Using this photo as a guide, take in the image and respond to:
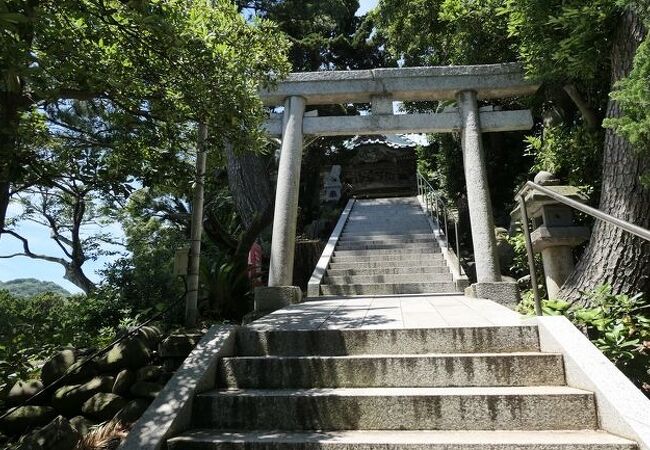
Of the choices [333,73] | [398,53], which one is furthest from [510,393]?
[398,53]

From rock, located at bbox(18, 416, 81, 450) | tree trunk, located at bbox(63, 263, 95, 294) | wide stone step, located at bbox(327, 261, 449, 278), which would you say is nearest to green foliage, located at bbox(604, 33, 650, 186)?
wide stone step, located at bbox(327, 261, 449, 278)

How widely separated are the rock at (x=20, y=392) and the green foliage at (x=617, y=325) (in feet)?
16.1

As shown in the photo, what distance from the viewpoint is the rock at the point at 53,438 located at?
2.47 meters

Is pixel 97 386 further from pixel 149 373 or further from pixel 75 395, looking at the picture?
pixel 149 373

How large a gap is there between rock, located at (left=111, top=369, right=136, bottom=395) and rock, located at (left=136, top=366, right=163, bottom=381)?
62 mm

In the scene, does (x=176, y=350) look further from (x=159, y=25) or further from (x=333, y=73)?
(x=333, y=73)

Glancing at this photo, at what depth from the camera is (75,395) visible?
3375mm

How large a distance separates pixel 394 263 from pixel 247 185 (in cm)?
361

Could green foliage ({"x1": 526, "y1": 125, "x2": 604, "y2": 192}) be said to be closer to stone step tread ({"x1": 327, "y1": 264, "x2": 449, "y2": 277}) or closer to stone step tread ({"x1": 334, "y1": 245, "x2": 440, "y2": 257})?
stone step tread ({"x1": 327, "y1": 264, "x2": 449, "y2": 277})

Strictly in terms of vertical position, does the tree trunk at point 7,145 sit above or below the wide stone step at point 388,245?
above

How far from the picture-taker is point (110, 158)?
376cm

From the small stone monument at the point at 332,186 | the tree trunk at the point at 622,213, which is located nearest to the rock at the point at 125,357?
the tree trunk at the point at 622,213

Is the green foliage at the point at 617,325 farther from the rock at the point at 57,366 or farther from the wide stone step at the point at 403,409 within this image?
the rock at the point at 57,366

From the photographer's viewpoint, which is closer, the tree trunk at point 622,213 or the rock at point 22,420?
the rock at point 22,420
